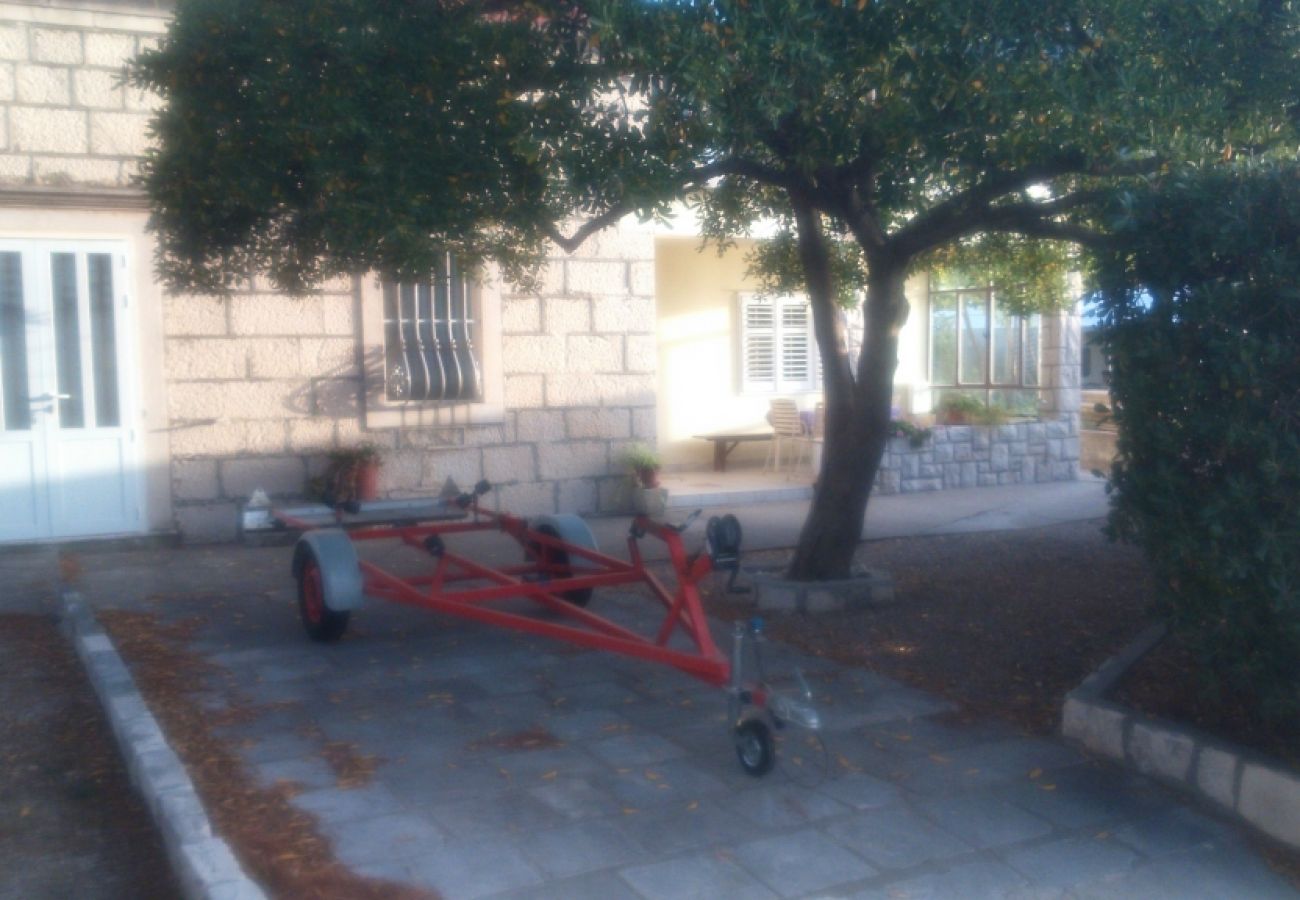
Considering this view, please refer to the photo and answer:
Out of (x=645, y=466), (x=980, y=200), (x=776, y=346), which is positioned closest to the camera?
(x=980, y=200)

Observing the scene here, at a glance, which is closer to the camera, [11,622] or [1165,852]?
[1165,852]

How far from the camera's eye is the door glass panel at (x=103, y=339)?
10.3 metres

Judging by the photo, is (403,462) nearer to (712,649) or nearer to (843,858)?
(712,649)

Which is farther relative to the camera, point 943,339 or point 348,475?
point 943,339

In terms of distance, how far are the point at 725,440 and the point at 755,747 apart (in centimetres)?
964

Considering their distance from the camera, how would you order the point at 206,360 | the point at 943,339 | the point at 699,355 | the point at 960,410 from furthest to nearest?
1. the point at 943,339
2. the point at 699,355
3. the point at 960,410
4. the point at 206,360

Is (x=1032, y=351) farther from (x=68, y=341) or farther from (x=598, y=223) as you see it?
(x=68, y=341)

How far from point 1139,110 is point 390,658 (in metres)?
4.97

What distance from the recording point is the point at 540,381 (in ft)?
39.0

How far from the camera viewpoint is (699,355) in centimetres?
1530

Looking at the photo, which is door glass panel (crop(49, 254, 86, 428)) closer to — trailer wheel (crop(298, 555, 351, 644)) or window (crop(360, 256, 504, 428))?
window (crop(360, 256, 504, 428))

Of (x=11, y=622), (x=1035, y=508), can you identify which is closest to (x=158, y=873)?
(x=11, y=622)

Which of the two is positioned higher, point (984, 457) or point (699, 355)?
point (699, 355)

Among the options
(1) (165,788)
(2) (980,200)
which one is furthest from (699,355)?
(1) (165,788)
